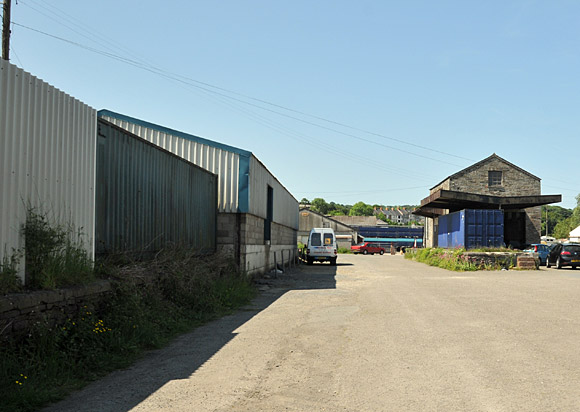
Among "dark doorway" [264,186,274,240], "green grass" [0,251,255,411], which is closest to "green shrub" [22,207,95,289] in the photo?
"green grass" [0,251,255,411]

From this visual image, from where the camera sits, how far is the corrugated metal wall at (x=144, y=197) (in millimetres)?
10438

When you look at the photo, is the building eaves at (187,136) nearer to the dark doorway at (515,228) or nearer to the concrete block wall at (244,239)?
the concrete block wall at (244,239)

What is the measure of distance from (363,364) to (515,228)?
1500 inches

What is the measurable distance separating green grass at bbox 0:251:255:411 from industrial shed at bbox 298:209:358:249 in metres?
62.5

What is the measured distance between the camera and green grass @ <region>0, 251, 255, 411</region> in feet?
18.0

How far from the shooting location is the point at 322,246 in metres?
35.8

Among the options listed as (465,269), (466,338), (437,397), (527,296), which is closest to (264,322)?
(466,338)

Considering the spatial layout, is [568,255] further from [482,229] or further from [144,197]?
[144,197]

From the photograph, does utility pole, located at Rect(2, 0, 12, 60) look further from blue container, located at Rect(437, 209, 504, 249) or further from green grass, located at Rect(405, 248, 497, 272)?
blue container, located at Rect(437, 209, 504, 249)

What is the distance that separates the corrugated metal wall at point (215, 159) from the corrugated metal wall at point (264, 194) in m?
0.69

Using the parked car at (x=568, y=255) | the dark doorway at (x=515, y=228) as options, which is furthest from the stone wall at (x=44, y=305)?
the dark doorway at (x=515, y=228)

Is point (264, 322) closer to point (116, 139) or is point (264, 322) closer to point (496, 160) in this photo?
point (116, 139)

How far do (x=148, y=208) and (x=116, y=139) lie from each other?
2103 mm

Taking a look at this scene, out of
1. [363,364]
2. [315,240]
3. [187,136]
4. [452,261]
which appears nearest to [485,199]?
[452,261]
